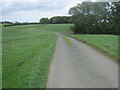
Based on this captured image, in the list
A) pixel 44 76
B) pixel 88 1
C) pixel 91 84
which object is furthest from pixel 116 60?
pixel 88 1

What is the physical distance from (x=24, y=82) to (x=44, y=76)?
0.82m

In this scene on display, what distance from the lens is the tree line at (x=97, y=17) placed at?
46531 mm

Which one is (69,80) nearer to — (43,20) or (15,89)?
(15,89)

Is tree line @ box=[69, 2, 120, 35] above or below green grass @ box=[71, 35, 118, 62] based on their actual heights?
above

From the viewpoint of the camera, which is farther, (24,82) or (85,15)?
(85,15)

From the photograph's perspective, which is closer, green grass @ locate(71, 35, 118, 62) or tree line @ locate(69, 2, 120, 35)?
green grass @ locate(71, 35, 118, 62)

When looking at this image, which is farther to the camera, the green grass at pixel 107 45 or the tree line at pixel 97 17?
the tree line at pixel 97 17

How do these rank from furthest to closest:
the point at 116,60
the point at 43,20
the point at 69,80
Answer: the point at 43,20
the point at 116,60
the point at 69,80

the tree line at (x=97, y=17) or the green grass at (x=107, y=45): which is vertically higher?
the tree line at (x=97, y=17)

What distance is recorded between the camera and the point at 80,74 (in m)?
6.08

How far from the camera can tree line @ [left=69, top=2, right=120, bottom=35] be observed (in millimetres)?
46531

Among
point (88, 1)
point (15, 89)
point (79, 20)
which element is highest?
point (88, 1)

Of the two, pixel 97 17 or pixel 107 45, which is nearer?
pixel 107 45

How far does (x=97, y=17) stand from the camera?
5003 centimetres
